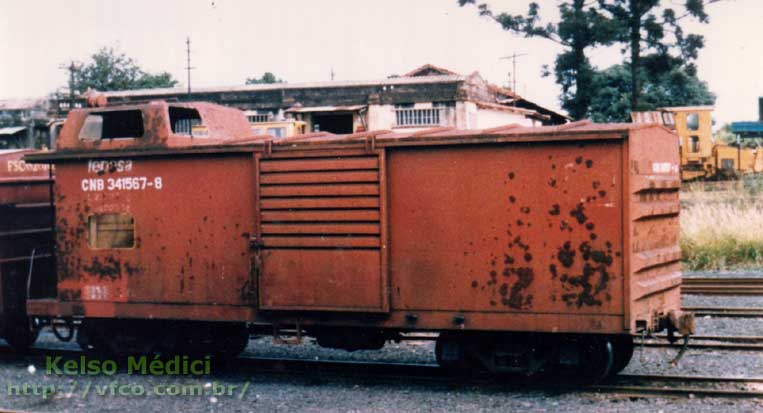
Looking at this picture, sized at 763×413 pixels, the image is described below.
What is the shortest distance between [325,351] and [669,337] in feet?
13.2

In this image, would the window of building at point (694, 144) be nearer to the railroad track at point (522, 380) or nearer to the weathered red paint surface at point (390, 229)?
the weathered red paint surface at point (390, 229)

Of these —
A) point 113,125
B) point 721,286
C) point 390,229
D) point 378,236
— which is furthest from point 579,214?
point 721,286

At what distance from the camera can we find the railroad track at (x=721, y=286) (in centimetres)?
1326

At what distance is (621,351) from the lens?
7965mm

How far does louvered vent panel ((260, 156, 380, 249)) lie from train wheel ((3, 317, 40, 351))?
3.66 m

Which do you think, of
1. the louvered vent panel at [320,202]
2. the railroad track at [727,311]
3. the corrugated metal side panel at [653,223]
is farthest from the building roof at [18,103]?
the corrugated metal side panel at [653,223]

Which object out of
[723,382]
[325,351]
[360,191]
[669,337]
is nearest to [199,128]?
[360,191]

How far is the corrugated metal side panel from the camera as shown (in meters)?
6.98

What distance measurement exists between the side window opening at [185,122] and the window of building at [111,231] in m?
1.05

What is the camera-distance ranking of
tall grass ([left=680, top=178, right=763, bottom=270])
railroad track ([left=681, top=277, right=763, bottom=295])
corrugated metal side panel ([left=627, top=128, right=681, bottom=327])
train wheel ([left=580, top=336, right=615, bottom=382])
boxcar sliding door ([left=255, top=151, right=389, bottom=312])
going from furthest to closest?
tall grass ([left=680, top=178, right=763, bottom=270])
railroad track ([left=681, top=277, right=763, bottom=295])
boxcar sliding door ([left=255, top=151, right=389, bottom=312])
train wheel ([left=580, top=336, right=615, bottom=382])
corrugated metal side panel ([left=627, top=128, right=681, bottom=327])

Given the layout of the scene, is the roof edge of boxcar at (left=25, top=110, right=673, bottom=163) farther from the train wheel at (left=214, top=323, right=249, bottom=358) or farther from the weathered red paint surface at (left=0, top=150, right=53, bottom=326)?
the train wheel at (left=214, top=323, right=249, bottom=358)

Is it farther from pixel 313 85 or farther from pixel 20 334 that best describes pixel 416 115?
pixel 20 334

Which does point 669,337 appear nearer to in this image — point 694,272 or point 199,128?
point 199,128

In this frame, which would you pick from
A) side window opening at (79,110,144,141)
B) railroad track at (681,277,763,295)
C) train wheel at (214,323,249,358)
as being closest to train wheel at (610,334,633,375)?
train wheel at (214,323,249,358)
